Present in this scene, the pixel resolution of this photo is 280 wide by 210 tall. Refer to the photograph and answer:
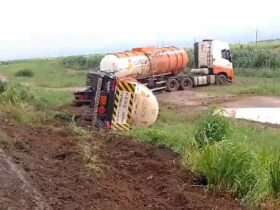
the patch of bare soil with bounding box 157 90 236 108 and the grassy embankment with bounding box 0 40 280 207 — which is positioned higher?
the grassy embankment with bounding box 0 40 280 207

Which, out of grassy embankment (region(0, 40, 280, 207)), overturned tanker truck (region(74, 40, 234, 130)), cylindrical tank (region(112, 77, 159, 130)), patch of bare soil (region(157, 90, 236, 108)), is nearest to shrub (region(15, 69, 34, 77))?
overturned tanker truck (region(74, 40, 234, 130))

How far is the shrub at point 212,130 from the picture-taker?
12.7m

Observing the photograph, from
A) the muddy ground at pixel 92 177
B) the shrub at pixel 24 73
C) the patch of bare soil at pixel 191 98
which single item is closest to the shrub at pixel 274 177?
the muddy ground at pixel 92 177

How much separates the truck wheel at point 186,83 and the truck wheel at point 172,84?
40 cm

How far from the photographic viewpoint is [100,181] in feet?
29.9

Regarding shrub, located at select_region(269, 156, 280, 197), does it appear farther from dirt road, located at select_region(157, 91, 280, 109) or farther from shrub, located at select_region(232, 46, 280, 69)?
shrub, located at select_region(232, 46, 280, 69)

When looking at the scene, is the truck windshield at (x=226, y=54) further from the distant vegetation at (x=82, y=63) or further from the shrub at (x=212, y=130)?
the shrub at (x=212, y=130)

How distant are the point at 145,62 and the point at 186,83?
680 centimetres

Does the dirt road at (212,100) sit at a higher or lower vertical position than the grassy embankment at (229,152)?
lower

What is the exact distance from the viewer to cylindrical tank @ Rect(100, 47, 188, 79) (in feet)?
100

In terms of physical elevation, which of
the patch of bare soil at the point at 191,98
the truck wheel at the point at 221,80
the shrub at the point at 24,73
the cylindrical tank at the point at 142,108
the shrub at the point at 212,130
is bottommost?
the shrub at the point at 24,73

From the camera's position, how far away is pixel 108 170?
10227mm

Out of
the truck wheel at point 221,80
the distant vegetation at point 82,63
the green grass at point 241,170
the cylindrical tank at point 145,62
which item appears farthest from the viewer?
the distant vegetation at point 82,63

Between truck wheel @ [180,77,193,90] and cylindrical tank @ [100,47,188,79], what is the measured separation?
3.06ft
